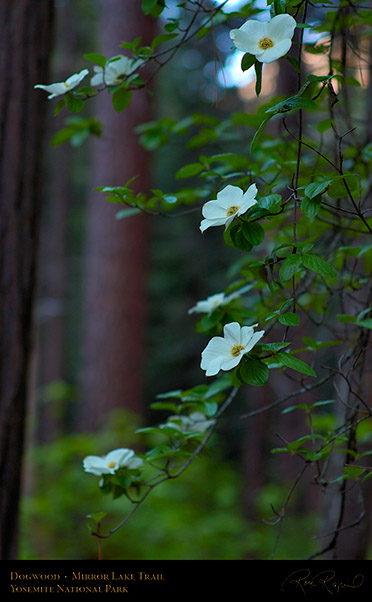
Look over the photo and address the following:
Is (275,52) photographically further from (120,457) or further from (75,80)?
(120,457)

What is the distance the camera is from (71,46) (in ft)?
28.2

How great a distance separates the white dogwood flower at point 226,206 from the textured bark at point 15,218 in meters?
0.94

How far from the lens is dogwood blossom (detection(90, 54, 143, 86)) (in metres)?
1.19

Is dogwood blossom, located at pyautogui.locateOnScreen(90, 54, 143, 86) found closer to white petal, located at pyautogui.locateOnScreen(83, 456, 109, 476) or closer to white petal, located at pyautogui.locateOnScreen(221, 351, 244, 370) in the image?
white petal, located at pyautogui.locateOnScreen(221, 351, 244, 370)

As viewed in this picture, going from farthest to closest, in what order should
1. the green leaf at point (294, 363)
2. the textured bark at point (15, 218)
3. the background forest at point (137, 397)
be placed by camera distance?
the background forest at point (137, 397) < the textured bark at point (15, 218) < the green leaf at point (294, 363)

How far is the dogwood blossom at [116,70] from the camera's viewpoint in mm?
1191

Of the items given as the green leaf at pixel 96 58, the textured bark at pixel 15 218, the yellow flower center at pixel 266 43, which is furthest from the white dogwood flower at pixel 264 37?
the textured bark at pixel 15 218

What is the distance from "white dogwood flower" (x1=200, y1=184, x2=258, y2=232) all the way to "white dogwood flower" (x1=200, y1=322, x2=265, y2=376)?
17 cm

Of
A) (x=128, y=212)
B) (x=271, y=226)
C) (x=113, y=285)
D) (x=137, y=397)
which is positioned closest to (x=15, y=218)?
(x=128, y=212)

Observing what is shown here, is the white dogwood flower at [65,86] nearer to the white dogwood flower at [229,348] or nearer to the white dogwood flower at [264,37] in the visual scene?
the white dogwood flower at [264,37]

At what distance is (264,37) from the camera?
0.85 metres

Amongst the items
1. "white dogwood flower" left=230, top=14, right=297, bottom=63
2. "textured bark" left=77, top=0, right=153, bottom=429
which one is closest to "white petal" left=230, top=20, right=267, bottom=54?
"white dogwood flower" left=230, top=14, right=297, bottom=63

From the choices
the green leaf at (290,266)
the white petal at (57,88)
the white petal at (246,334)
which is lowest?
the white petal at (246,334)
